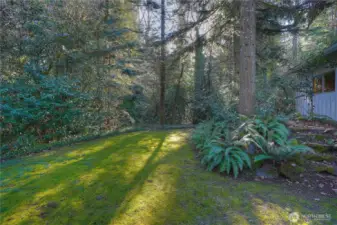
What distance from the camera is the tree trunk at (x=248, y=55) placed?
4.96m

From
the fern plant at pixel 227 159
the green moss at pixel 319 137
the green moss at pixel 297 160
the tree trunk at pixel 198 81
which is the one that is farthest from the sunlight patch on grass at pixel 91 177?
the tree trunk at pixel 198 81

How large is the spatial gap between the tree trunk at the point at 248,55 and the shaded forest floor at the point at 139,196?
94.5 inches

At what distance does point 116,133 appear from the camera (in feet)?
23.4

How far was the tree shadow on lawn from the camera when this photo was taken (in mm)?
2221

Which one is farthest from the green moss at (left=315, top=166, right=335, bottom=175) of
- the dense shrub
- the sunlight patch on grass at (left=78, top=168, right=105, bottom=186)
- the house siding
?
the dense shrub

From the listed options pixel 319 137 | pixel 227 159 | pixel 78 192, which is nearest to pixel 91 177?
pixel 78 192

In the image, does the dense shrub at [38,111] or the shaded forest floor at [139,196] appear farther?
the dense shrub at [38,111]

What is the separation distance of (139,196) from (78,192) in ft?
3.02

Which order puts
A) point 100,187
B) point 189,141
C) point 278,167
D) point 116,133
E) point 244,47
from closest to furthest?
point 100,187, point 278,167, point 244,47, point 189,141, point 116,133

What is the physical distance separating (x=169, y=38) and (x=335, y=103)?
709cm

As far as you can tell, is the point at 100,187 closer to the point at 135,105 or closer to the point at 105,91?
the point at 105,91

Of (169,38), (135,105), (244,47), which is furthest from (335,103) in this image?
(135,105)

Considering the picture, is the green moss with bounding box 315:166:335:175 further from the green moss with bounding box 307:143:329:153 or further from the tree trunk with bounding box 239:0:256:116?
the tree trunk with bounding box 239:0:256:116

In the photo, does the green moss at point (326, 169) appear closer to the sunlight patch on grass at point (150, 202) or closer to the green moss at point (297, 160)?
the green moss at point (297, 160)
